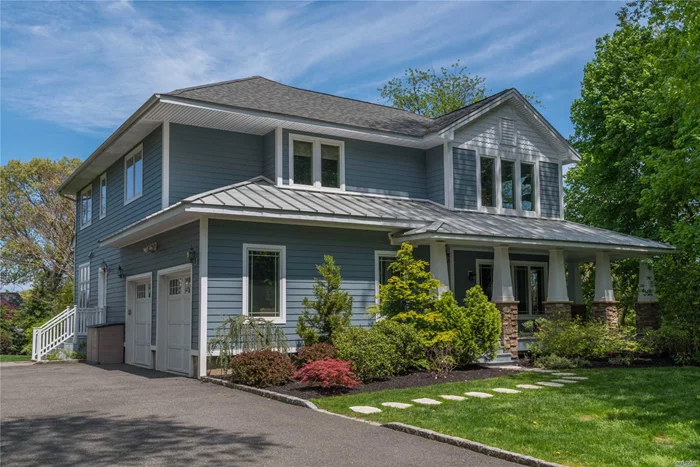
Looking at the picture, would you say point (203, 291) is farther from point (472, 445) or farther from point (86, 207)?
point (86, 207)

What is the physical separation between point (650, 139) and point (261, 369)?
662 inches

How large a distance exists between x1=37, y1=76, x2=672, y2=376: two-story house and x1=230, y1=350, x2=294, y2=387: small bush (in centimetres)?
141

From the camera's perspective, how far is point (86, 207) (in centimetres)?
2281

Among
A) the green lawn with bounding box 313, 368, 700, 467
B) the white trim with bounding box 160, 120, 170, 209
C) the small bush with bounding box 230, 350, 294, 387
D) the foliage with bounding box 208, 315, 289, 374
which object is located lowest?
the green lawn with bounding box 313, 368, 700, 467

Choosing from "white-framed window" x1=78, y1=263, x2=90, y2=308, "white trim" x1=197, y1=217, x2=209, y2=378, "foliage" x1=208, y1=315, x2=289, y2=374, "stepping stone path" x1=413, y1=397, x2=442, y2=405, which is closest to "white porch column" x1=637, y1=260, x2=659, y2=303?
"foliage" x1=208, y1=315, x2=289, y2=374

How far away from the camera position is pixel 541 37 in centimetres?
2045

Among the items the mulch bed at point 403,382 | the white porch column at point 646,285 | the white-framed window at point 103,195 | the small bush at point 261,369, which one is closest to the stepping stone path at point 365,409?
the mulch bed at point 403,382

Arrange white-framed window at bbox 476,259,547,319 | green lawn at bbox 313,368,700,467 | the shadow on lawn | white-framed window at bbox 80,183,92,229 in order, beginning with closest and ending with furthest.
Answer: the shadow on lawn
green lawn at bbox 313,368,700,467
white-framed window at bbox 476,259,547,319
white-framed window at bbox 80,183,92,229

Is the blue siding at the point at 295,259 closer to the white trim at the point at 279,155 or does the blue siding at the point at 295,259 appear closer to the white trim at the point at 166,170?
the white trim at the point at 279,155

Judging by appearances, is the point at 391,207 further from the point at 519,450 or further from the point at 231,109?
the point at 519,450

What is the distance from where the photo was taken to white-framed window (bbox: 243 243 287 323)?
1337 centimetres

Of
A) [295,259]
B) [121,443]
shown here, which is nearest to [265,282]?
[295,259]

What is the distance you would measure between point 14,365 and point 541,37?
1822 cm

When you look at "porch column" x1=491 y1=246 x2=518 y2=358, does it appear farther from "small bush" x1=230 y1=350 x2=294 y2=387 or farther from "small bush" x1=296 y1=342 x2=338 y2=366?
"small bush" x1=230 y1=350 x2=294 y2=387
